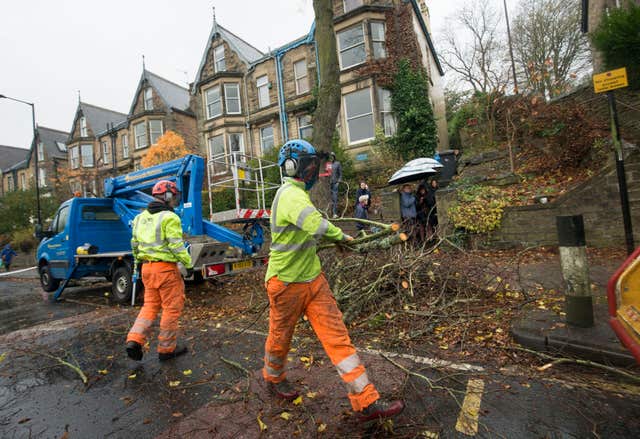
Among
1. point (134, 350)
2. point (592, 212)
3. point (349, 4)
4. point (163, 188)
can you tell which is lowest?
point (134, 350)

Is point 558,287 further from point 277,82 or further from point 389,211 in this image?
point 277,82

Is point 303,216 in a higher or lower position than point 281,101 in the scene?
lower

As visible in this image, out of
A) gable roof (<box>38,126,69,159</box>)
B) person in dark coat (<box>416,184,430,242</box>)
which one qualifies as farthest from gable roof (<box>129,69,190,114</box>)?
person in dark coat (<box>416,184,430,242</box>)

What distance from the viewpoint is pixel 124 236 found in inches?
364

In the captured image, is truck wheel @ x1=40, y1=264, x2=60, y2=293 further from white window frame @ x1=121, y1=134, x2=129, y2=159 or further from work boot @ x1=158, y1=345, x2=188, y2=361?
white window frame @ x1=121, y1=134, x2=129, y2=159

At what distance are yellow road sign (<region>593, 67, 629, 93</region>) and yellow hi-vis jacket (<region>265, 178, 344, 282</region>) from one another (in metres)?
4.22

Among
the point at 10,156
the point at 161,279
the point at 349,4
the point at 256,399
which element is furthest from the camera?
the point at 10,156

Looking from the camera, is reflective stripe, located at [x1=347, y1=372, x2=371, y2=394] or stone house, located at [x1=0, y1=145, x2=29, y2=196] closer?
reflective stripe, located at [x1=347, y1=372, x2=371, y2=394]

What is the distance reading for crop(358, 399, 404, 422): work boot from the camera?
219 centimetres

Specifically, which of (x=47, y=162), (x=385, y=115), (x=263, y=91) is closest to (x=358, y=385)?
(x=385, y=115)

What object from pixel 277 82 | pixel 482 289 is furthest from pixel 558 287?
pixel 277 82

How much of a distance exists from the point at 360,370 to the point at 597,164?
26.4ft

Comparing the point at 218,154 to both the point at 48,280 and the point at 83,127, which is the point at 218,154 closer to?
the point at 48,280

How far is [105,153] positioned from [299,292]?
110ft
